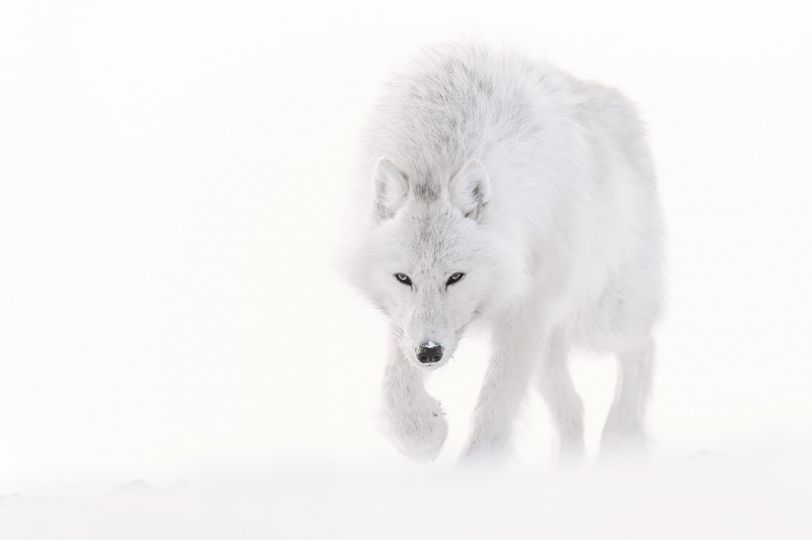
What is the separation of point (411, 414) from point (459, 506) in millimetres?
1049

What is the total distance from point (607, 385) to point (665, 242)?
1290 mm

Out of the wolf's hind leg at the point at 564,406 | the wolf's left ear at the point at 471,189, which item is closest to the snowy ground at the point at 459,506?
the wolf's left ear at the point at 471,189

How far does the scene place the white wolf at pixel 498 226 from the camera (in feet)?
18.9

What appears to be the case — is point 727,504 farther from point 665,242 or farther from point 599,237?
point 665,242

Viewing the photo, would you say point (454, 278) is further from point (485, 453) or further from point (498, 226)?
point (485, 453)

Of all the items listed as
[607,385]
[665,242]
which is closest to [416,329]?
[665,242]

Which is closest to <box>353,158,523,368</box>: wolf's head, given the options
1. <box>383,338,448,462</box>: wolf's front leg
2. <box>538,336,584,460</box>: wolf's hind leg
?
<box>383,338,448,462</box>: wolf's front leg

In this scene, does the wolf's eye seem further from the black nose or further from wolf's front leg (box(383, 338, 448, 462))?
wolf's front leg (box(383, 338, 448, 462))

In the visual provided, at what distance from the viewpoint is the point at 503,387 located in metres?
6.41

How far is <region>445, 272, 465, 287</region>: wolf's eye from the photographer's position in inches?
226

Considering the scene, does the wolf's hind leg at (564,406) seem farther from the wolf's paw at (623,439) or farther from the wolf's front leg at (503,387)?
the wolf's front leg at (503,387)

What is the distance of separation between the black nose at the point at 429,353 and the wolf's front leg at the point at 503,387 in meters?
0.86

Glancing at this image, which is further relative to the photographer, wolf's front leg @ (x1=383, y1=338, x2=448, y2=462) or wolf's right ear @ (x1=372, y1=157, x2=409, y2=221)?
wolf's front leg @ (x1=383, y1=338, x2=448, y2=462)

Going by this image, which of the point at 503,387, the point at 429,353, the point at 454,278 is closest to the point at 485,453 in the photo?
the point at 503,387
